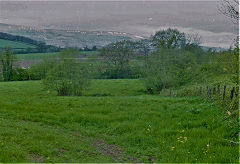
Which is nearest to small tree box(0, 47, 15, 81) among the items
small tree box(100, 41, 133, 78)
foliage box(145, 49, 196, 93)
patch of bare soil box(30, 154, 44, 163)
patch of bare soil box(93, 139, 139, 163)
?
small tree box(100, 41, 133, 78)

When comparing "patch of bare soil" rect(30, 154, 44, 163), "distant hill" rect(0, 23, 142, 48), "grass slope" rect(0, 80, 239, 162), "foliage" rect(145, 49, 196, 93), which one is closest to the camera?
"patch of bare soil" rect(30, 154, 44, 163)

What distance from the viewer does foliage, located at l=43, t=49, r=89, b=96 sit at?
35000 millimetres

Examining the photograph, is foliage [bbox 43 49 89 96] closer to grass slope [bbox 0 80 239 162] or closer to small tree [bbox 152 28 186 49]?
grass slope [bbox 0 80 239 162]

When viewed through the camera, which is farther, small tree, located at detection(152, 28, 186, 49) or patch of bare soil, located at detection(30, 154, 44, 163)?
small tree, located at detection(152, 28, 186, 49)

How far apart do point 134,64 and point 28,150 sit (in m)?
50.5

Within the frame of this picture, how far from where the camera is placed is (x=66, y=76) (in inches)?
1385

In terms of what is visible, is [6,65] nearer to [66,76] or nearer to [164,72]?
[66,76]

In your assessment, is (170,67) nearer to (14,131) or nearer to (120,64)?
(120,64)

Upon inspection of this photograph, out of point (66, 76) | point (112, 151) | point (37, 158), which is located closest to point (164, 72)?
point (66, 76)

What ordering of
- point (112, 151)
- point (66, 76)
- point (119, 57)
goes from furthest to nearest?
point (119, 57) → point (66, 76) → point (112, 151)

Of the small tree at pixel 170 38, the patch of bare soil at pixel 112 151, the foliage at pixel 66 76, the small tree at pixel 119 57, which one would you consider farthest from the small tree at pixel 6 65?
the patch of bare soil at pixel 112 151

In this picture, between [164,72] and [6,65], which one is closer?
[164,72]

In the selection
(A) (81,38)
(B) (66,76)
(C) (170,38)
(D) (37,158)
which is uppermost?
(A) (81,38)

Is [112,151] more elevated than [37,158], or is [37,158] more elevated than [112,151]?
[37,158]
